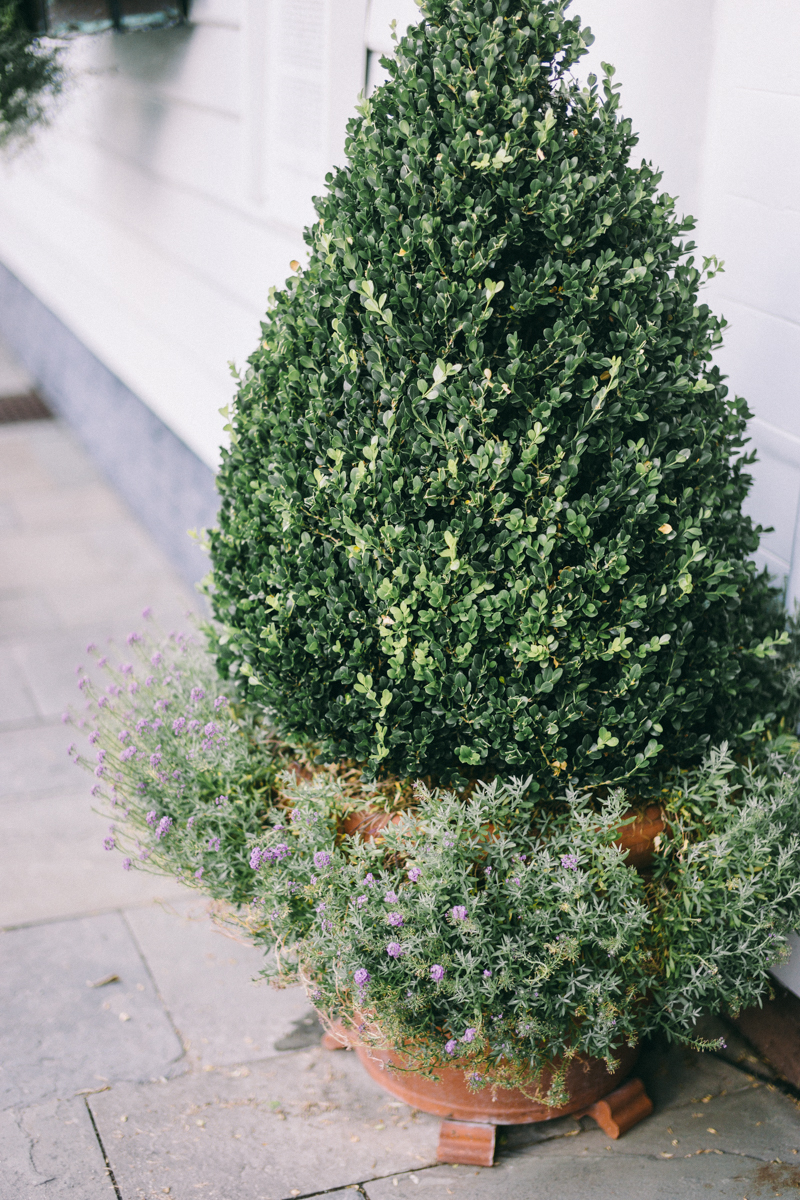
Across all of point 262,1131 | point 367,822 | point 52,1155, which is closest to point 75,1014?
point 52,1155

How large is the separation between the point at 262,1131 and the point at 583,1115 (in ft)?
2.36

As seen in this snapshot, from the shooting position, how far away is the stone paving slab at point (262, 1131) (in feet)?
7.50

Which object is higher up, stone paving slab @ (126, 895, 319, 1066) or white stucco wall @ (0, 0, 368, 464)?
white stucco wall @ (0, 0, 368, 464)

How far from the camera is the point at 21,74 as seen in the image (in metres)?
4.65

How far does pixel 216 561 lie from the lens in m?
2.47

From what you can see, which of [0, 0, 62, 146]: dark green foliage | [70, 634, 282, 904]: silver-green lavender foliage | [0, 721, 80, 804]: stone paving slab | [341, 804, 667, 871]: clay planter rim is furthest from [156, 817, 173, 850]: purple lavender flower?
[0, 0, 62, 146]: dark green foliage

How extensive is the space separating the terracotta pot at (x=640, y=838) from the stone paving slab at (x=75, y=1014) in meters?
1.23

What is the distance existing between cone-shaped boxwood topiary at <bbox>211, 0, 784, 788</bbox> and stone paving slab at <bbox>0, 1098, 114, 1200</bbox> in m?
1.07

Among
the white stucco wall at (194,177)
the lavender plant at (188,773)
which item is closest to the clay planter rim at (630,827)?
the lavender plant at (188,773)

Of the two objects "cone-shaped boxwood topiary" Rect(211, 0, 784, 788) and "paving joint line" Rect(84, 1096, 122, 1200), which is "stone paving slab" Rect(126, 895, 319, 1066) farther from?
"cone-shaped boxwood topiary" Rect(211, 0, 784, 788)

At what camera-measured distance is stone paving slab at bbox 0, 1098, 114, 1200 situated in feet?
→ 7.32

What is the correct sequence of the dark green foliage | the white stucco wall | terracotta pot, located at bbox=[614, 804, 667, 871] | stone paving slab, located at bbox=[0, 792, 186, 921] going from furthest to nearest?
the dark green foliage → the white stucco wall → stone paving slab, located at bbox=[0, 792, 186, 921] → terracotta pot, located at bbox=[614, 804, 667, 871]

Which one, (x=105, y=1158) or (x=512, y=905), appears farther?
(x=105, y=1158)

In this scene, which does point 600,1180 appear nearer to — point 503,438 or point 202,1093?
point 202,1093
